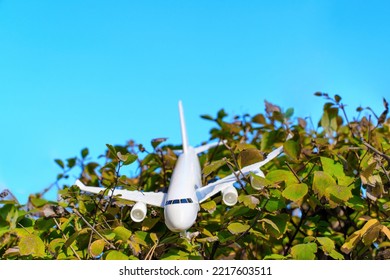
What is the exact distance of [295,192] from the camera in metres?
2.92

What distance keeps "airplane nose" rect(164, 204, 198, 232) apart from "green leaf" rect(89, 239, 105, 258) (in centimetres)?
48

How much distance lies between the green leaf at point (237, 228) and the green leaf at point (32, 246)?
1.09 m

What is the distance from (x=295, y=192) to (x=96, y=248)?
3.74ft

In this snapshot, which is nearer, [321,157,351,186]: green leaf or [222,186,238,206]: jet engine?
[321,157,351,186]: green leaf

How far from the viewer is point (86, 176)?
5.11 meters

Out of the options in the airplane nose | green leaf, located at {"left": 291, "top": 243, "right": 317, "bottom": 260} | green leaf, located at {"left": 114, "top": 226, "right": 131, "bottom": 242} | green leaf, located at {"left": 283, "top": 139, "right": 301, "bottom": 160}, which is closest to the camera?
green leaf, located at {"left": 291, "top": 243, "right": 317, "bottom": 260}

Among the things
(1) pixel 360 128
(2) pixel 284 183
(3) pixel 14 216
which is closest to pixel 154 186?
→ (3) pixel 14 216

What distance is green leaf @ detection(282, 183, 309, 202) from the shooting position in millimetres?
2893

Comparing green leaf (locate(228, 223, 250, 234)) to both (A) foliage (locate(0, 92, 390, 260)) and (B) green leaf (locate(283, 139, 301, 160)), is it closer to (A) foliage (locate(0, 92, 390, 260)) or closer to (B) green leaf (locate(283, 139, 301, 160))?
(A) foliage (locate(0, 92, 390, 260))

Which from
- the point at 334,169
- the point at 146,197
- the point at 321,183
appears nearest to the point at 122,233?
the point at 146,197

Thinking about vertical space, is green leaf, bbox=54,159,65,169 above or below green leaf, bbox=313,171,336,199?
above

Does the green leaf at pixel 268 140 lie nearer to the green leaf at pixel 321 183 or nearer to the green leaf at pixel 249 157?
the green leaf at pixel 249 157

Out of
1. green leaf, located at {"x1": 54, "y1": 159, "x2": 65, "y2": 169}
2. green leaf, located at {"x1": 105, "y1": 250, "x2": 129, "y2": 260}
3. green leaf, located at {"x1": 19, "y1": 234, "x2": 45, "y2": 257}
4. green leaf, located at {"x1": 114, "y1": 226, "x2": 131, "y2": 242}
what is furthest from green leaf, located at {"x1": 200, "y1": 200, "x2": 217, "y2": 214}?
green leaf, located at {"x1": 54, "y1": 159, "x2": 65, "y2": 169}
